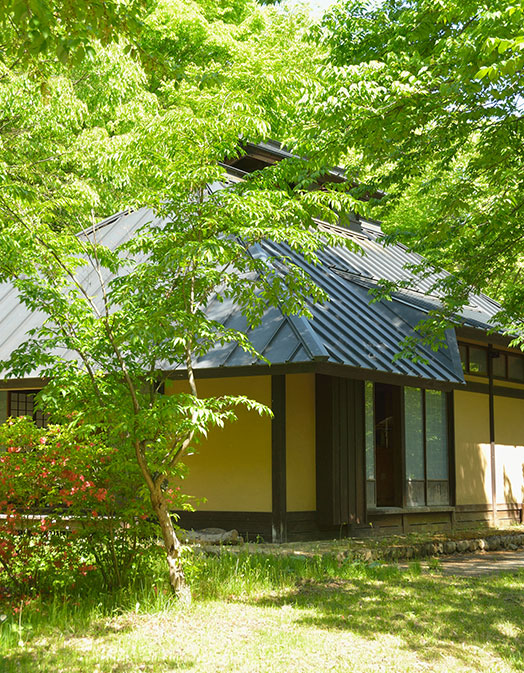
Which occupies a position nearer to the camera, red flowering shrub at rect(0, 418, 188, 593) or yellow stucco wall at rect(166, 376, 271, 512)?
red flowering shrub at rect(0, 418, 188, 593)

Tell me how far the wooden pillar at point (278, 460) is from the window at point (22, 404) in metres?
6.43

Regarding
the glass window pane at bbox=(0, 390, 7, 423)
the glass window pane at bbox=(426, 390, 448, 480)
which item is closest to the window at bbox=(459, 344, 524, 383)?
the glass window pane at bbox=(426, 390, 448, 480)

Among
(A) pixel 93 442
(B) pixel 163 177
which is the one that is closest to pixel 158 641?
(A) pixel 93 442

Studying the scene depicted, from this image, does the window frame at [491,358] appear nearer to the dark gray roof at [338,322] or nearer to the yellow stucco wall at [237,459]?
the dark gray roof at [338,322]

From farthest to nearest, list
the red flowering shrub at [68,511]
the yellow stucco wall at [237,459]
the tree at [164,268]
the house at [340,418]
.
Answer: the yellow stucco wall at [237,459] < the house at [340,418] < the red flowering shrub at [68,511] < the tree at [164,268]

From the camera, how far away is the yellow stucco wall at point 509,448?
16.0 meters

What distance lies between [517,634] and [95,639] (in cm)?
341

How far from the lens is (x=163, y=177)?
281 inches

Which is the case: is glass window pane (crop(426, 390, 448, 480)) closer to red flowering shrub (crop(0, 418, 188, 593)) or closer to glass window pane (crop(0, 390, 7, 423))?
red flowering shrub (crop(0, 418, 188, 593))

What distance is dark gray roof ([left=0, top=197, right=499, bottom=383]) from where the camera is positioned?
33.2ft

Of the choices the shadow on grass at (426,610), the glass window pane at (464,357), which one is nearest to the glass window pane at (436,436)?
the glass window pane at (464,357)

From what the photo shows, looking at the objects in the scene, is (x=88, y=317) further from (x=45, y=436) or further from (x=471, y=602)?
(x=471, y=602)

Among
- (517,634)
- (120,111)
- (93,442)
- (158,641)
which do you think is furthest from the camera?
(120,111)

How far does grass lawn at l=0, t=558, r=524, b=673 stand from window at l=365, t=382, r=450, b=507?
4762mm
